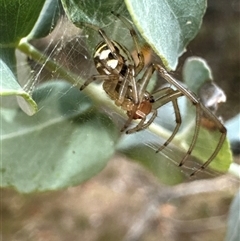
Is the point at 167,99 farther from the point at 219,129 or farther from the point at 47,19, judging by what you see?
the point at 47,19

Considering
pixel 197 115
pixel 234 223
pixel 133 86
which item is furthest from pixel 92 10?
pixel 234 223

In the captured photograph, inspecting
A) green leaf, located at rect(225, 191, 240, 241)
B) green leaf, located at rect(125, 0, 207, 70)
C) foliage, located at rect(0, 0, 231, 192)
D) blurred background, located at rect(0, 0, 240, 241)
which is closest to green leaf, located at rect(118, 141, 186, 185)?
foliage, located at rect(0, 0, 231, 192)

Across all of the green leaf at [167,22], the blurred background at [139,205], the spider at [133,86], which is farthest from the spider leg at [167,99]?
the blurred background at [139,205]

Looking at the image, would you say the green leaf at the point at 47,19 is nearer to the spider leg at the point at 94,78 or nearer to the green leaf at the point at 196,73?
the spider leg at the point at 94,78

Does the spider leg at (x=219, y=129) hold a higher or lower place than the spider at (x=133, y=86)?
lower

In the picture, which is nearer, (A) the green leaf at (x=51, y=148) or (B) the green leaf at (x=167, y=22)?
(B) the green leaf at (x=167, y=22)

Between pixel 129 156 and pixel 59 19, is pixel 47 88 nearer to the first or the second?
pixel 59 19
